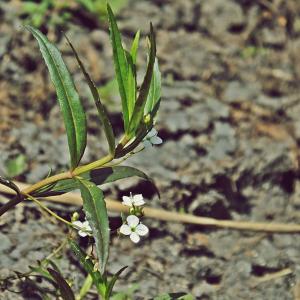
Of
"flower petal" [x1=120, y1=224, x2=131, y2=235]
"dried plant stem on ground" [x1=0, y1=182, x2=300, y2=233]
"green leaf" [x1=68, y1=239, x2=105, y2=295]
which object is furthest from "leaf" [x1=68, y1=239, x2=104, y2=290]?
"dried plant stem on ground" [x1=0, y1=182, x2=300, y2=233]

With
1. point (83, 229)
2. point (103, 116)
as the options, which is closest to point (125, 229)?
point (83, 229)

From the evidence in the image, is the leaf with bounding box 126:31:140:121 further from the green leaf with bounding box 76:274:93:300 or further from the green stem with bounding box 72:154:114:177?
the green leaf with bounding box 76:274:93:300

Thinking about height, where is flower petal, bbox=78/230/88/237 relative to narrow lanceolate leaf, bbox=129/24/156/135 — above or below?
below

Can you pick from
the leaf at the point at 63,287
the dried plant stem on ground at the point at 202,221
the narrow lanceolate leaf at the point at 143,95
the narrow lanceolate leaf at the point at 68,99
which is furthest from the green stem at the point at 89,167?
the dried plant stem on ground at the point at 202,221

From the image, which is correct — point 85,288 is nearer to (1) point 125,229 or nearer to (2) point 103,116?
(1) point 125,229

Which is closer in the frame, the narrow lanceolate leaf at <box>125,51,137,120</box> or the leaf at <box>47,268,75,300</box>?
the narrow lanceolate leaf at <box>125,51,137,120</box>

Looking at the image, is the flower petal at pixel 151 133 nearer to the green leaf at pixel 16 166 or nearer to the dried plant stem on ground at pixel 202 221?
the dried plant stem on ground at pixel 202 221
